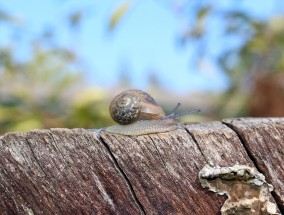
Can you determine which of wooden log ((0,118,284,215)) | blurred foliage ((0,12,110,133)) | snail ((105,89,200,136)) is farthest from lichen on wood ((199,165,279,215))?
blurred foliage ((0,12,110,133))

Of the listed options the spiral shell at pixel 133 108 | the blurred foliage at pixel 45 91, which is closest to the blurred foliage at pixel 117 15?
the blurred foliage at pixel 45 91

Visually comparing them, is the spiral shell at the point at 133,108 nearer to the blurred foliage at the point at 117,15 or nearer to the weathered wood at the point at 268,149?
the weathered wood at the point at 268,149

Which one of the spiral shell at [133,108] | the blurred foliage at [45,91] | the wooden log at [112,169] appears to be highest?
the blurred foliage at [45,91]

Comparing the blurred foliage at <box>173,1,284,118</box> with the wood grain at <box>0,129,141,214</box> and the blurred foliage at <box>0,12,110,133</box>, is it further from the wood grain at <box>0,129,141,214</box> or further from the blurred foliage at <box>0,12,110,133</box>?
the wood grain at <box>0,129,141,214</box>

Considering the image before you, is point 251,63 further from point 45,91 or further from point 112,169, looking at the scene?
point 112,169

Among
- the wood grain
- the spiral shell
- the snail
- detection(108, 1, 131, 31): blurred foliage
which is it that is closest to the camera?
the wood grain

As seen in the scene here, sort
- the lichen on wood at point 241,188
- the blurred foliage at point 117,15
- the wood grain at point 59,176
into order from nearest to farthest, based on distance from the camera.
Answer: the wood grain at point 59,176 → the lichen on wood at point 241,188 → the blurred foliage at point 117,15
